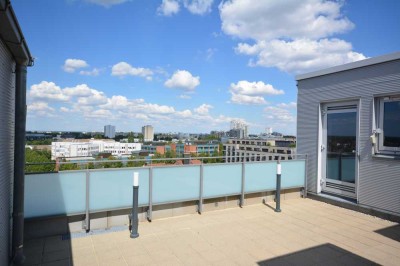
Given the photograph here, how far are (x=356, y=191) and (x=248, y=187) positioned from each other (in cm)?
271

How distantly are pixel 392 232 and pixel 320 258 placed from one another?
219 centimetres

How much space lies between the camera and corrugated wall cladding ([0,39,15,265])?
3.00 metres

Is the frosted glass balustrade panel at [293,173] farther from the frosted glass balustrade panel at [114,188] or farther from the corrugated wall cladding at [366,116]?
the frosted glass balustrade panel at [114,188]

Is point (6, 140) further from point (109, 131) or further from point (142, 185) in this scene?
point (109, 131)

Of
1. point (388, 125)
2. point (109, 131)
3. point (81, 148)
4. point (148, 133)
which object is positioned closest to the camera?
point (388, 125)

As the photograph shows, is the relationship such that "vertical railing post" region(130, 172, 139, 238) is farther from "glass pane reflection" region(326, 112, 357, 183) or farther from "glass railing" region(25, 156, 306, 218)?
"glass pane reflection" region(326, 112, 357, 183)

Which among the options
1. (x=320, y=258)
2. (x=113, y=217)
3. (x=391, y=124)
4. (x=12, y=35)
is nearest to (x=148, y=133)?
(x=113, y=217)

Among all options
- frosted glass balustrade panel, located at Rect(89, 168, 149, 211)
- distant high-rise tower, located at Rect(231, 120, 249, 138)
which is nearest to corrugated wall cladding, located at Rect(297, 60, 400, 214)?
frosted glass balustrade panel, located at Rect(89, 168, 149, 211)

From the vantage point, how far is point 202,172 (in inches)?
242

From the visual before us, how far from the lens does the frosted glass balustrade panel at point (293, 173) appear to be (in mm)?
7430

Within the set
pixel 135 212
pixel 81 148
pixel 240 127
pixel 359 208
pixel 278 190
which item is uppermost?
pixel 240 127

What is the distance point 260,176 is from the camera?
7.00 meters

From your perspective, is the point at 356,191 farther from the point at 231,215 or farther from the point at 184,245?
the point at 184,245

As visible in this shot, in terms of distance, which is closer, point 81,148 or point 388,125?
point 388,125
